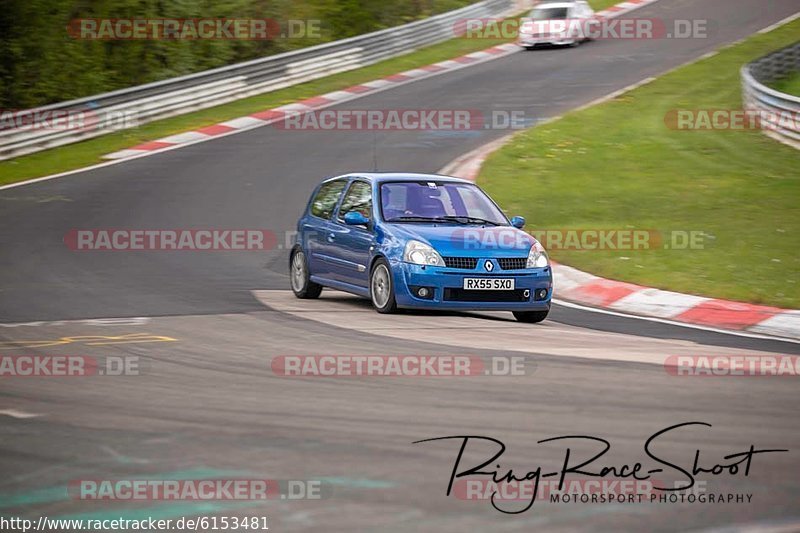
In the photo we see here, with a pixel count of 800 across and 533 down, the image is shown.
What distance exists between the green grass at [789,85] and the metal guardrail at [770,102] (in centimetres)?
21

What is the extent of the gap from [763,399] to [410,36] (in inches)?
1188

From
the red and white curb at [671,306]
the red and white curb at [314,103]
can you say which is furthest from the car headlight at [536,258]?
the red and white curb at [314,103]

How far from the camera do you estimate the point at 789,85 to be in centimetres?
2983

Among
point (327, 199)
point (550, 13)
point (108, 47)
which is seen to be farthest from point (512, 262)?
point (550, 13)

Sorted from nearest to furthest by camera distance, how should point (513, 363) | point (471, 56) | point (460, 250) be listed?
point (513, 363)
point (460, 250)
point (471, 56)

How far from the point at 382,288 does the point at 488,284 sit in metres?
1.08

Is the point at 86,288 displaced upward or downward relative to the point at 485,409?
downward

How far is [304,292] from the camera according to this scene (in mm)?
13930

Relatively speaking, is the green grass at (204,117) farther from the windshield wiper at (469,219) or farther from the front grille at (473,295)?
the front grille at (473,295)

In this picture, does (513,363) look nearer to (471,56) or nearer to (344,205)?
(344,205)

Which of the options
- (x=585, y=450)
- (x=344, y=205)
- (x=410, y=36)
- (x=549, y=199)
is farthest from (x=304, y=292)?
(x=410, y=36)

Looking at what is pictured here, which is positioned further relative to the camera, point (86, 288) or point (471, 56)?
point (471, 56)

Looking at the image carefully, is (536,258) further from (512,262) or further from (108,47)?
(108,47)

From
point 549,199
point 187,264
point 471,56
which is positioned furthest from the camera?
point 471,56
